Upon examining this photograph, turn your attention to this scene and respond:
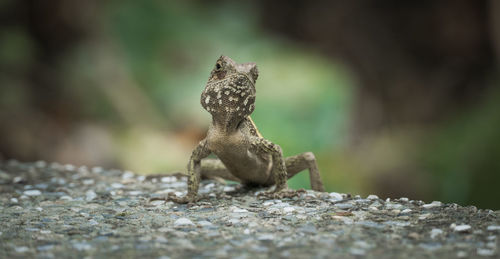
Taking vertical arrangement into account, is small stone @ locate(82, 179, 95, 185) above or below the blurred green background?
below

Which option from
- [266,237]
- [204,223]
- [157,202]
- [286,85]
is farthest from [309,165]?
[286,85]

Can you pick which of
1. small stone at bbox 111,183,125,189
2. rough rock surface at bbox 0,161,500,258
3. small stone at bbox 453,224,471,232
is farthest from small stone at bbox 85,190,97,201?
small stone at bbox 453,224,471,232

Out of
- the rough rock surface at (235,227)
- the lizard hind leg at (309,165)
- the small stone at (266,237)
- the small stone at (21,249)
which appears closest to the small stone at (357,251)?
the rough rock surface at (235,227)

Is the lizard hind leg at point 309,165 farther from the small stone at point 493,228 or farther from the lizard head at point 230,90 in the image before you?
the small stone at point 493,228

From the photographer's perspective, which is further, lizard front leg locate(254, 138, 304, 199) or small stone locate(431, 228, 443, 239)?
lizard front leg locate(254, 138, 304, 199)

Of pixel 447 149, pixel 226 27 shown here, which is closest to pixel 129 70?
pixel 226 27

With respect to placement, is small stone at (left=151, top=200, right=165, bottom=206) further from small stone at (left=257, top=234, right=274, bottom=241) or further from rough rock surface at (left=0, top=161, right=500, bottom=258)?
small stone at (left=257, top=234, right=274, bottom=241)
